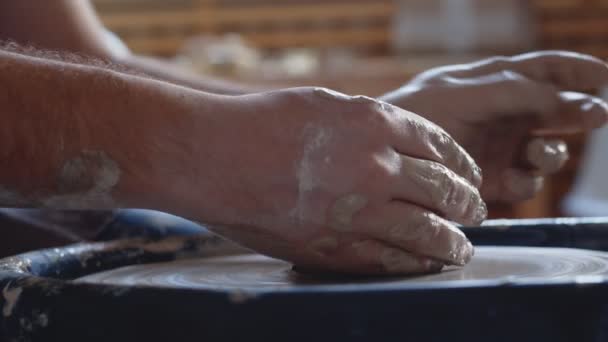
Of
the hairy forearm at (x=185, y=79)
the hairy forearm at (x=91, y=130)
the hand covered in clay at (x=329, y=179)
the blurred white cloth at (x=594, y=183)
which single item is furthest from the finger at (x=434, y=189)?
the blurred white cloth at (x=594, y=183)

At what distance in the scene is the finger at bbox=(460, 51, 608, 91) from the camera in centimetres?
96

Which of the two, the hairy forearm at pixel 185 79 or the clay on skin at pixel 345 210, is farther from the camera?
the hairy forearm at pixel 185 79

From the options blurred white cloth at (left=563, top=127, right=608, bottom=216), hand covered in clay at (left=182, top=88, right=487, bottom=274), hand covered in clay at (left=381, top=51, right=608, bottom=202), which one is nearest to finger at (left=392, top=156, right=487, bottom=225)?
hand covered in clay at (left=182, top=88, right=487, bottom=274)

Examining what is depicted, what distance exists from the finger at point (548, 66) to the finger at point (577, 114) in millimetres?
27

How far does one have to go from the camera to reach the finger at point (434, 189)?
1.91ft

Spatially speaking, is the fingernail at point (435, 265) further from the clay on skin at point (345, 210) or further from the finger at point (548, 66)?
the finger at point (548, 66)

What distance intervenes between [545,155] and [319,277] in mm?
455

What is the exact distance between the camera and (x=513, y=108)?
961mm

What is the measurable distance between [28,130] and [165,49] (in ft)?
14.1

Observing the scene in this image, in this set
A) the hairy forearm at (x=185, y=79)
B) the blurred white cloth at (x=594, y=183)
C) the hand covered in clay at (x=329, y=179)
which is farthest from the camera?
the blurred white cloth at (x=594, y=183)

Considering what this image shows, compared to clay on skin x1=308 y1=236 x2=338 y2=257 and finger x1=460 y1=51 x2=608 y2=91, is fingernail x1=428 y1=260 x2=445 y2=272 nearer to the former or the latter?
clay on skin x1=308 y1=236 x2=338 y2=257

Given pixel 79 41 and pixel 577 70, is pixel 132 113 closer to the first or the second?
pixel 577 70

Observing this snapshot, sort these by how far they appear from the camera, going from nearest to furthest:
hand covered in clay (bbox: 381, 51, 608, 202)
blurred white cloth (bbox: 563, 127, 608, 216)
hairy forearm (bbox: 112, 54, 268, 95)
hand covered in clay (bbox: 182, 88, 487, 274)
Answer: hand covered in clay (bbox: 182, 88, 487, 274), hand covered in clay (bbox: 381, 51, 608, 202), hairy forearm (bbox: 112, 54, 268, 95), blurred white cloth (bbox: 563, 127, 608, 216)

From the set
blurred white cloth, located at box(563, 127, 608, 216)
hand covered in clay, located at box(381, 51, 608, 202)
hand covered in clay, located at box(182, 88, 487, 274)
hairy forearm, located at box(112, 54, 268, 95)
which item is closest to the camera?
hand covered in clay, located at box(182, 88, 487, 274)
